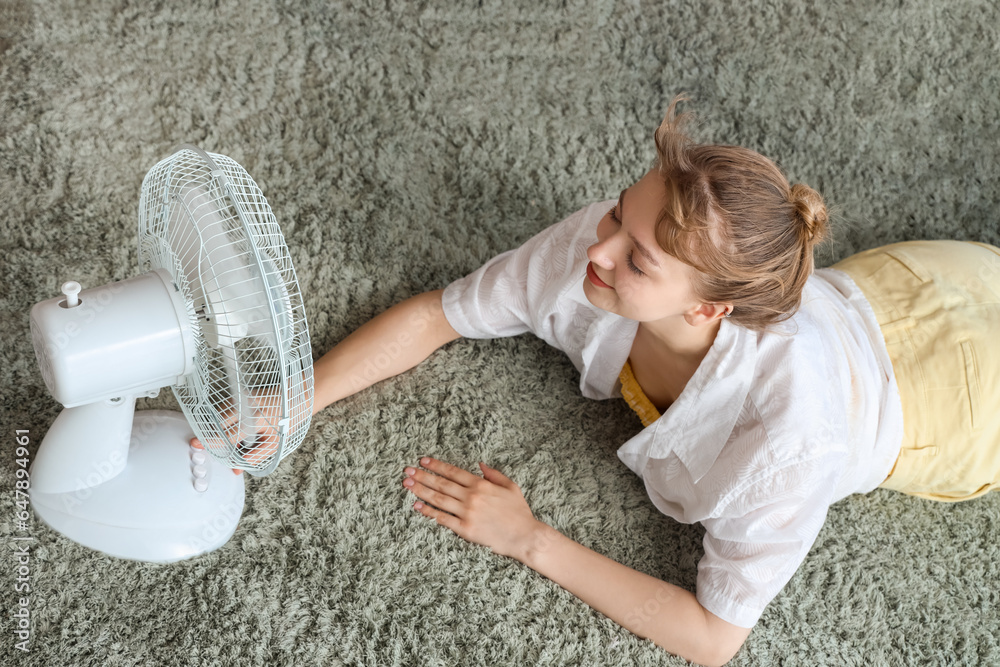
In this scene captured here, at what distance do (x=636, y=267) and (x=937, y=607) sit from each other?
74cm

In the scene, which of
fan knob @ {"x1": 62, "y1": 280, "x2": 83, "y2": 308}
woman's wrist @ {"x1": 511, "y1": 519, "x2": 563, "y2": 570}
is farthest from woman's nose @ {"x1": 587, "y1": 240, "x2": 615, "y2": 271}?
fan knob @ {"x1": 62, "y1": 280, "x2": 83, "y2": 308}

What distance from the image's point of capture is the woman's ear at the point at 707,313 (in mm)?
956

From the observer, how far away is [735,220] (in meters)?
0.88

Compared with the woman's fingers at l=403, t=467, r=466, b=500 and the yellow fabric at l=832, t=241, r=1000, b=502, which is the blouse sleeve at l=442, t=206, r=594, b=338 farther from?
the yellow fabric at l=832, t=241, r=1000, b=502

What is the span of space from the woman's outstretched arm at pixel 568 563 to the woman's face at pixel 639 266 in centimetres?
35

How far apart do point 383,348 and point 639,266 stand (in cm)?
45

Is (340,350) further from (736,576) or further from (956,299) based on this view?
(956,299)

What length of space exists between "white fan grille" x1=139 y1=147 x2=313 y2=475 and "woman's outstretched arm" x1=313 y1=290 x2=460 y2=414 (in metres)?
0.34

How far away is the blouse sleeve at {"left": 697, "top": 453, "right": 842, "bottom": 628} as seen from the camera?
3.30 ft

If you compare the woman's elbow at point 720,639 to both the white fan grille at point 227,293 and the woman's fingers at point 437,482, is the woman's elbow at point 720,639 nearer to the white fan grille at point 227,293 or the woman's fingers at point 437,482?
the woman's fingers at point 437,482

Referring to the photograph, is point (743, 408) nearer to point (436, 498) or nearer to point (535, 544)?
point (535, 544)

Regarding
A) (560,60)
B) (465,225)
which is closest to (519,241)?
(465,225)

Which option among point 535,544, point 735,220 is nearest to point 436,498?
point 535,544

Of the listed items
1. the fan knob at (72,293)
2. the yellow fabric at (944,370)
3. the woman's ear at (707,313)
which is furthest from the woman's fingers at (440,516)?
the yellow fabric at (944,370)
